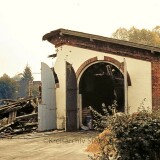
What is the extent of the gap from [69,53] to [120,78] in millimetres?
3136

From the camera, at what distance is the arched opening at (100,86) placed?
18875 millimetres

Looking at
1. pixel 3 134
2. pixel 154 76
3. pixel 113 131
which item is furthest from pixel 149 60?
pixel 113 131

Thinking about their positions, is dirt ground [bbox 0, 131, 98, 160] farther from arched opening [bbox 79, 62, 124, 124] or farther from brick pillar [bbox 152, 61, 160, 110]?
arched opening [bbox 79, 62, 124, 124]

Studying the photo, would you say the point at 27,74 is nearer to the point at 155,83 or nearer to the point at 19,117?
the point at 19,117

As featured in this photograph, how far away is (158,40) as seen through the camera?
6356 centimetres

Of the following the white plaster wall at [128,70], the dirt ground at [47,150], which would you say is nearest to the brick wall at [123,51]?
the white plaster wall at [128,70]

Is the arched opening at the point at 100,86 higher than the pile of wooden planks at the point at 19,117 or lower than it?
higher

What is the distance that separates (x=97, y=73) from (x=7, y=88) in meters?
70.6

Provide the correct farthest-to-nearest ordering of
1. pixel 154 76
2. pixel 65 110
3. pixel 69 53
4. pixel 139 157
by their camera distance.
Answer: pixel 69 53, pixel 65 110, pixel 154 76, pixel 139 157

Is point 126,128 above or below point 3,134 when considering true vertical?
above

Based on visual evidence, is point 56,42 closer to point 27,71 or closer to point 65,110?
point 65,110

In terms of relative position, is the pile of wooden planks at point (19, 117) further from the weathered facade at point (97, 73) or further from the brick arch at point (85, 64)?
the brick arch at point (85, 64)

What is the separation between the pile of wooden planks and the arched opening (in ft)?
9.41

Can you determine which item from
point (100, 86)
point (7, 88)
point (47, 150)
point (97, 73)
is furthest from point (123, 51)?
point (7, 88)
